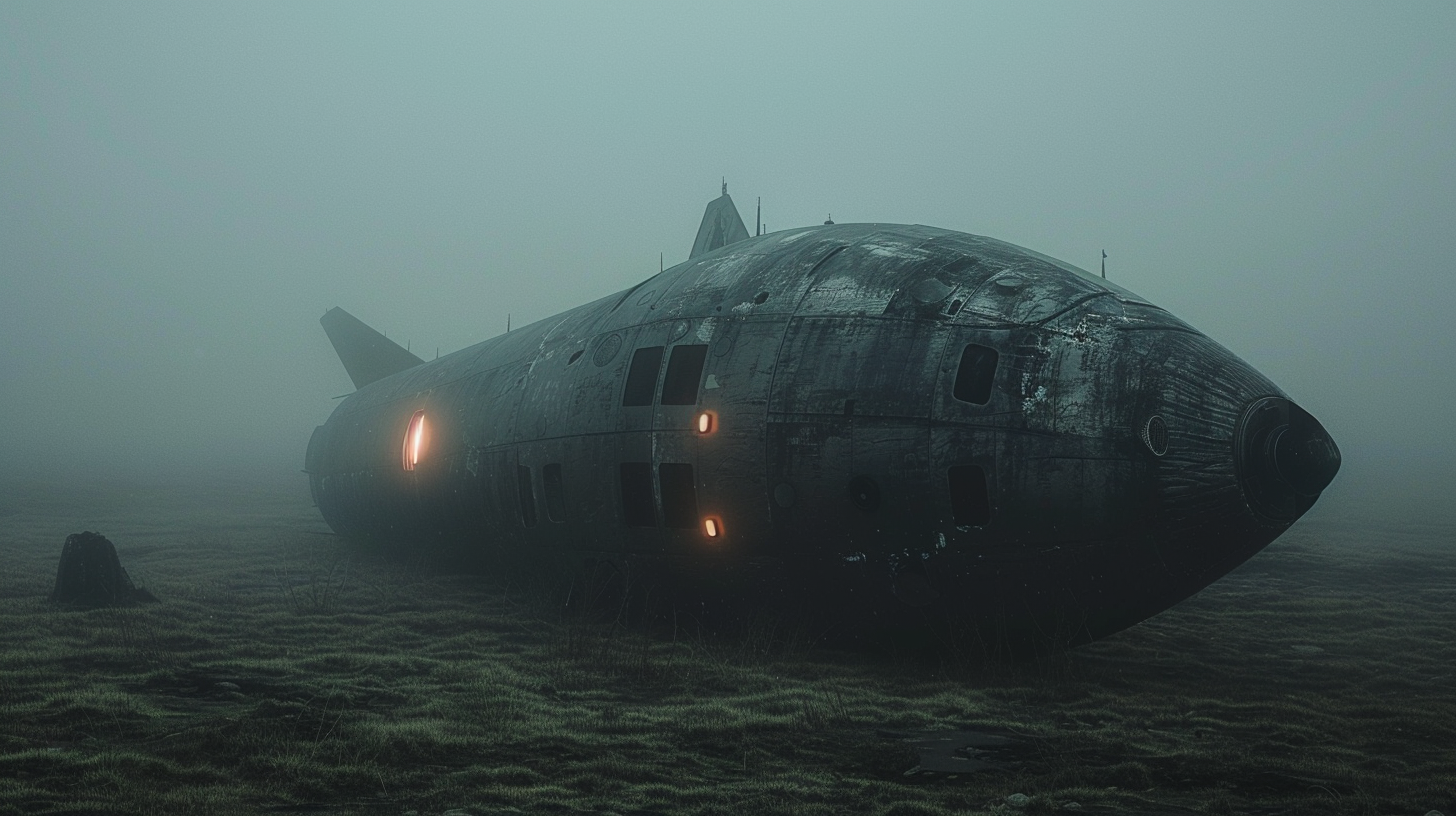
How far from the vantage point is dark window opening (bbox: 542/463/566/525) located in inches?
592

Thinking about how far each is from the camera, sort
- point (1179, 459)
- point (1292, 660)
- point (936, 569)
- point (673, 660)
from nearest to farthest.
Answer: point (1179, 459) < point (936, 569) < point (673, 660) < point (1292, 660)

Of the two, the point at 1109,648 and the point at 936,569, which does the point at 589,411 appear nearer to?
the point at 936,569

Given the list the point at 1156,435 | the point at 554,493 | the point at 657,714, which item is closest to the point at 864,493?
the point at 1156,435

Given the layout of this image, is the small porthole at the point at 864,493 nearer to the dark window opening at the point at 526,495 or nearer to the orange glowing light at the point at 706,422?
the orange glowing light at the point at 706,422

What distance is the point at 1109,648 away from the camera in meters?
14.1

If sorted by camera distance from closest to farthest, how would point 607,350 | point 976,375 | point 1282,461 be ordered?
1. point 1282,461
2. point 976,375
3. point 607,350

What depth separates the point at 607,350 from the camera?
1509 centimetres

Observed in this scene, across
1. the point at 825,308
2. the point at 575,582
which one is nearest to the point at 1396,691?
the point at 825,308

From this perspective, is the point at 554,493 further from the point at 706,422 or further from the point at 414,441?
the point at 414,441

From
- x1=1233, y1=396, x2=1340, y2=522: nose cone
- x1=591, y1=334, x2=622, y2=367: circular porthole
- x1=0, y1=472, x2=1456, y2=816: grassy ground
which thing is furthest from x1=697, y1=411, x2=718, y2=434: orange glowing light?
x1=1233, y1=396, x2=1340, y2=522: nose cone

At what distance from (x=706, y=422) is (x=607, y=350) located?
290 centimetres

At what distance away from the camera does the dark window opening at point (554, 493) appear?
15.0 metres

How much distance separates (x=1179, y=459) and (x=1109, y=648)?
459 cm

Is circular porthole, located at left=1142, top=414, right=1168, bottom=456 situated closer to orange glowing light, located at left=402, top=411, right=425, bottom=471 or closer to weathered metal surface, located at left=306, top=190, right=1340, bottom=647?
weathered metal surface, located at left=306, top=190, right=1340, bottom=647
